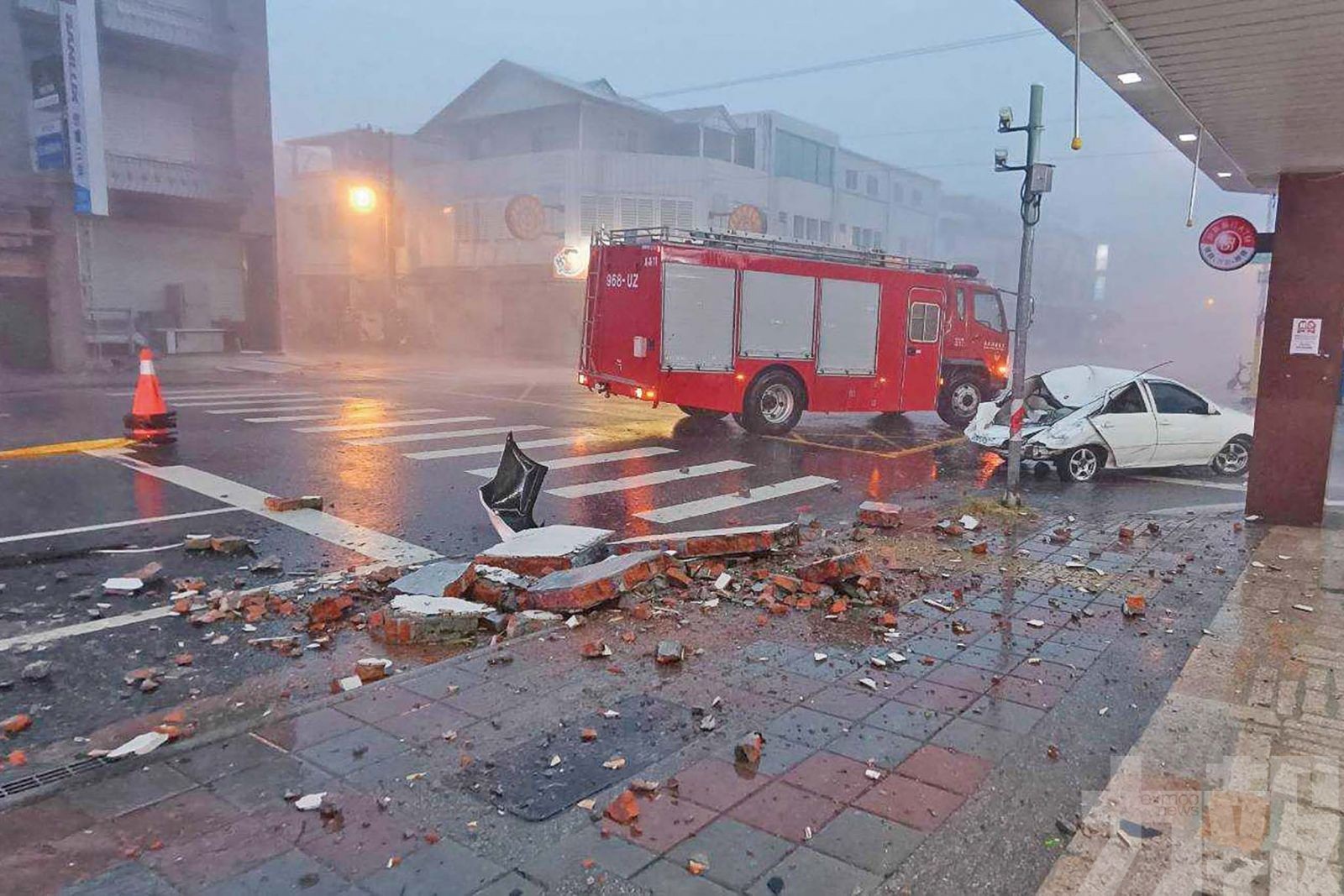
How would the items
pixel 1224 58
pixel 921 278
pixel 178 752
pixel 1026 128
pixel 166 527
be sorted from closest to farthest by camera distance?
1. pixel 178 752
2. pixel 1224 58
3. pixel 166 527
4. pixel 1026 128
5. pixel 921 278

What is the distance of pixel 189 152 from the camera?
2731 cm

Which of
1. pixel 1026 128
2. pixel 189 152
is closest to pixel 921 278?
pixel 1026 128

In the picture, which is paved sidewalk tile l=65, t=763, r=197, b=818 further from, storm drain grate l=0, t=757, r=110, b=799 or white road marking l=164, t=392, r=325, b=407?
white road marking l=164, t=392, r=325, b=407

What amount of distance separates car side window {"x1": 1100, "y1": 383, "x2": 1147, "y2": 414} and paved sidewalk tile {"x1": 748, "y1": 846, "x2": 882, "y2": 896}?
999cm

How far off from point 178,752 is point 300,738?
50 cm

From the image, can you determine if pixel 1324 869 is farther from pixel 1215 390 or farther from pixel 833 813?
pixel 1215 390

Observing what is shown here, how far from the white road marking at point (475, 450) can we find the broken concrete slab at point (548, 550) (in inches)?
191

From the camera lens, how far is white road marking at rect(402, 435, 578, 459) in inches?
455

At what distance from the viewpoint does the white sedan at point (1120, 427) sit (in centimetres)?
1154

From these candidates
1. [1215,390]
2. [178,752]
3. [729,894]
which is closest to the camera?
[729,894]

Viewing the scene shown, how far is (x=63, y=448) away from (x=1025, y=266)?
1191cm

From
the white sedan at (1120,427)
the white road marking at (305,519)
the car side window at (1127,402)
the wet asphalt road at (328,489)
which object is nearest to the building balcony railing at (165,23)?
the wet asphalt road at (328,489)

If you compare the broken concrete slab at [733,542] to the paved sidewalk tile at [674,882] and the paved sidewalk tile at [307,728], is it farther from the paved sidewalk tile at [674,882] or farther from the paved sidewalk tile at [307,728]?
the paved sidewalk tile at [674,882]

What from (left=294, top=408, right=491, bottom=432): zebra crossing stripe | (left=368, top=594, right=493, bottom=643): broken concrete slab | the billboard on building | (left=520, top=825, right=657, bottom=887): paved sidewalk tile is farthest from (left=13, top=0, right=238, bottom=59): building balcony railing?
(left=520, top=825, right=657, bottom=887): paved sidewalk tile
